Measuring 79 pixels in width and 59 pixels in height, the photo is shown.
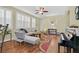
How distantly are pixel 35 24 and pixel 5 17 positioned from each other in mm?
546

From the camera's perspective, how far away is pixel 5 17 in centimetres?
233

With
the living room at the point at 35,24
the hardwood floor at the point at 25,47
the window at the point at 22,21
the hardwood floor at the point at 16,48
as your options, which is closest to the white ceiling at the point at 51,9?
the living room at the point at 35,24

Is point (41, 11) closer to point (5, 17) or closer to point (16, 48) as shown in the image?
point (5, 17)

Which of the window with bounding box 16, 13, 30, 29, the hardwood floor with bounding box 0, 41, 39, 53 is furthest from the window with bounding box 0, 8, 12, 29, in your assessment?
the hardwood floor with bounding box 0, 41, 39, 53

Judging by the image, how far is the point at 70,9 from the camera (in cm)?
233

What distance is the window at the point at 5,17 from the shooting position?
2.32 meters

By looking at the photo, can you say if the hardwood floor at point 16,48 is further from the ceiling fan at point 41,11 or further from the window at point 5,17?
the ceiling fan at point 41,11

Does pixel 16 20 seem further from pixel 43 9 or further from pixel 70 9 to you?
pixel 70 9

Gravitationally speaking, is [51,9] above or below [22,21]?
above

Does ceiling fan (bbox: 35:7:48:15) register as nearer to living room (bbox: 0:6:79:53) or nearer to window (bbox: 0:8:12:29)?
living room (bbox: 0:6:79:53)

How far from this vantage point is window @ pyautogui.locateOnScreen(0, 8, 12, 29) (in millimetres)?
2316

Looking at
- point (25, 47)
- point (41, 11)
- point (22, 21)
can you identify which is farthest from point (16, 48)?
point (41, 11)

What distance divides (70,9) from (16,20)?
0.99 meters
